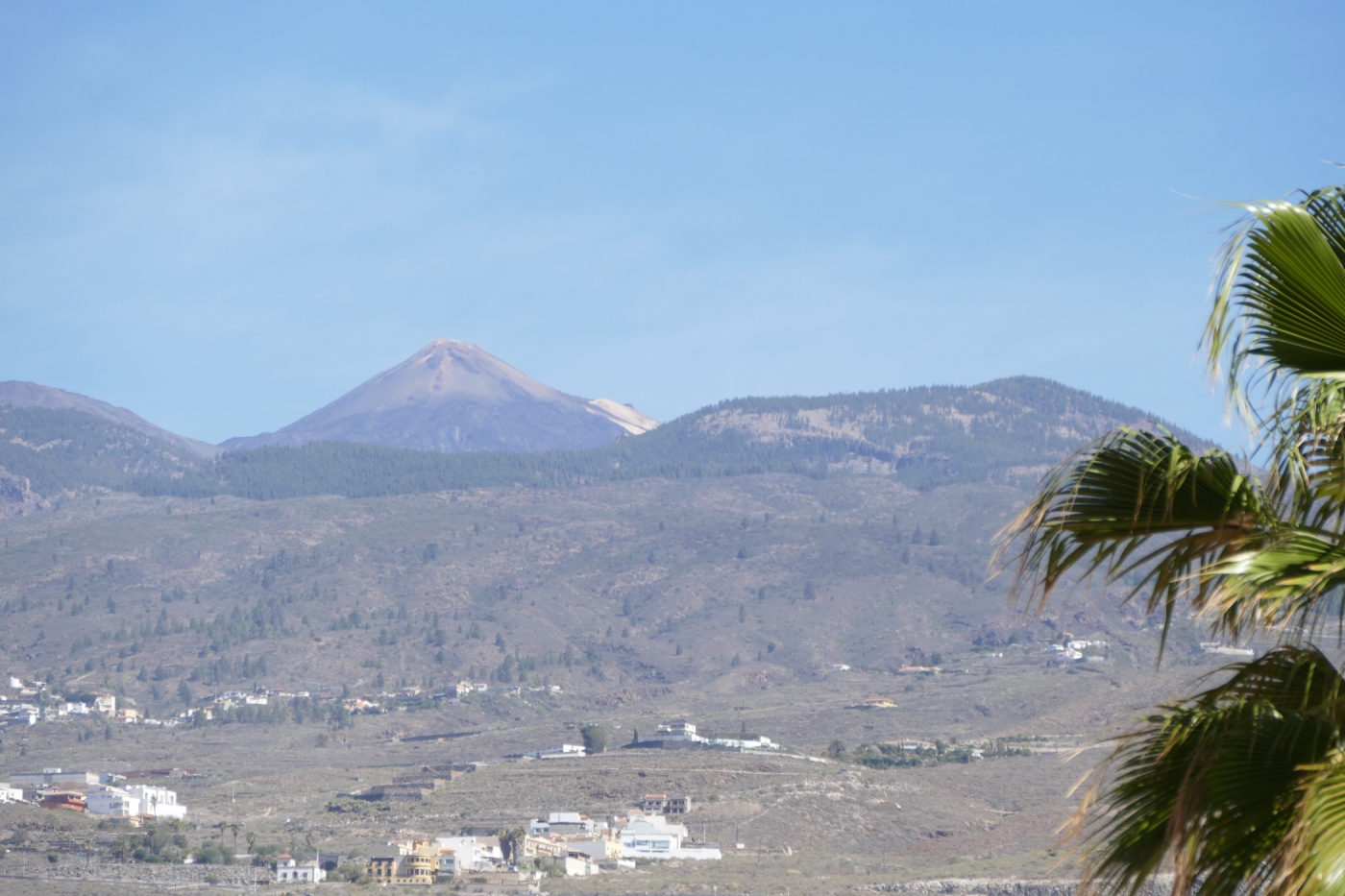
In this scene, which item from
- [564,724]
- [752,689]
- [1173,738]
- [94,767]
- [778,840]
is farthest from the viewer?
[752,689]

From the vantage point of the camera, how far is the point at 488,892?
244 ft

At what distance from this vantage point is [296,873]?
3100 inches

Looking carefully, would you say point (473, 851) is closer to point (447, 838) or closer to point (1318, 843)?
point (447, 838)

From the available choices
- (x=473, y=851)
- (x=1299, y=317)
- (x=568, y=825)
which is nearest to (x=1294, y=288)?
(x=1299, y=317)

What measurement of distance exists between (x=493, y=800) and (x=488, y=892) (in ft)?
103

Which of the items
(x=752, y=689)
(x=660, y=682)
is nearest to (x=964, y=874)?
(x=752, y=689)

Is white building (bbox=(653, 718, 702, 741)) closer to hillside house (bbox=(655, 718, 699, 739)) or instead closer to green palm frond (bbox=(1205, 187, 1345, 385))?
hillside house (bbox=(655, 718, 699, 739))

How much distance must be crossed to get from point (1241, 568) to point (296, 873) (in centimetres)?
7702

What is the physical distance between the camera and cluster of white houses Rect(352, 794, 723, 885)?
259 ft

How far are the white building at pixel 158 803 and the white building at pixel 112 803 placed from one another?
708 millimetres

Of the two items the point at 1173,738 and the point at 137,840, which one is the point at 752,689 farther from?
the point at 1173,738

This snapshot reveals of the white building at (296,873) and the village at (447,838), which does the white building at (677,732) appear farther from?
the white building at (296,873)

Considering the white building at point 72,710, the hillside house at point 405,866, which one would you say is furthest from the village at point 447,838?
the white building at point 72,710

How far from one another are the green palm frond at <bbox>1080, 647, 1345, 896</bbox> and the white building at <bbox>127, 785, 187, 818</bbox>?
9769cm
